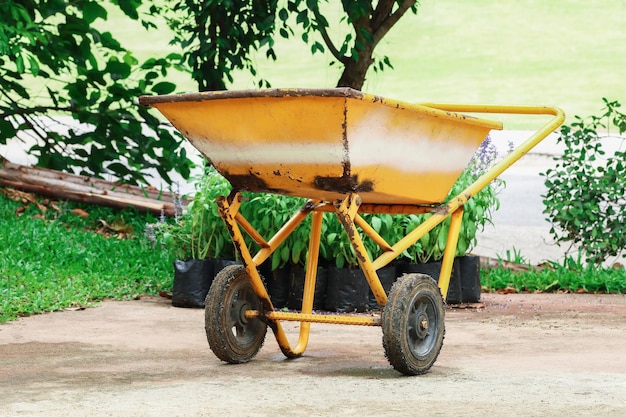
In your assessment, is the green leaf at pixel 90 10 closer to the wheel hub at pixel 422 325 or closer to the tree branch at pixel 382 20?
the tree branch at pixel 382 20

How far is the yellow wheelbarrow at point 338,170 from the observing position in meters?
3.79

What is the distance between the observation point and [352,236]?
12.8 ft

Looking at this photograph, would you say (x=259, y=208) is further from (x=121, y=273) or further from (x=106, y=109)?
(x=106, y=109)

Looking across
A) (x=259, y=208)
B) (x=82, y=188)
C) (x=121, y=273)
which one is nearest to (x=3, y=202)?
(x=82, y=188)

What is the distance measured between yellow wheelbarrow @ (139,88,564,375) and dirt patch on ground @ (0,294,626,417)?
0.19 metres

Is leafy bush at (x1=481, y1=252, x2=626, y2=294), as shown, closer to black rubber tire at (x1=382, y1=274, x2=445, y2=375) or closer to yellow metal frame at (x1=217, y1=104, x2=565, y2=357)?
yellow metal frame at (x1=217, y1=104, x2=565, y2=357)

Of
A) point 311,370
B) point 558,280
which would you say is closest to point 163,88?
point 558,280

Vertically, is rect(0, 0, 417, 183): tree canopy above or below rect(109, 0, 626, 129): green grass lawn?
below

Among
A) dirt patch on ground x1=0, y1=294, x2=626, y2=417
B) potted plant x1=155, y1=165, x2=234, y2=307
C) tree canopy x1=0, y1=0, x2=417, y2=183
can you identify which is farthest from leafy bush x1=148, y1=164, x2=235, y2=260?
tree canopy x1=0, y1=0, x2=417, y2=183

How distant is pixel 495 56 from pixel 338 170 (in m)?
24.1

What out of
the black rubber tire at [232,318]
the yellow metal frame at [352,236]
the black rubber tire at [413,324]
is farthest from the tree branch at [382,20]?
the black rubber tire at [413,324]

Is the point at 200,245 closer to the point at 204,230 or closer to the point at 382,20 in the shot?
the point at 204,230

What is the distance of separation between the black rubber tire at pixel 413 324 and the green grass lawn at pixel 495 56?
17.0m

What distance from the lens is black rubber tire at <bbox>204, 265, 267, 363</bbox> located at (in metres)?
4.30
